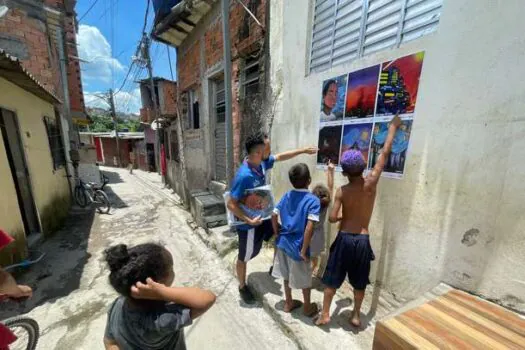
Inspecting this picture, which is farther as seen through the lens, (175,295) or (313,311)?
(313,311)

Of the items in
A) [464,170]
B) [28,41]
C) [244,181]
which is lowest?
Result: [244,181]

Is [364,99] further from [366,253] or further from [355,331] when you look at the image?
[355,331]

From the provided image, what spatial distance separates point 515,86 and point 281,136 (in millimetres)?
2274

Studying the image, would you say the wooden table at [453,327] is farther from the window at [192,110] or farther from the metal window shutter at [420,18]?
the window at [192,110]

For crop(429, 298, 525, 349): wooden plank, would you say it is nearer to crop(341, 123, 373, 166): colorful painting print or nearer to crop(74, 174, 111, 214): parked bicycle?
crop(341, 123, 373, 166): colorful painting print

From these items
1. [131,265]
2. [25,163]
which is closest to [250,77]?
[131,265]

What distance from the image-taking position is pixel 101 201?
23.4ft

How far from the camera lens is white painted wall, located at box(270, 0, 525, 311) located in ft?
4.37

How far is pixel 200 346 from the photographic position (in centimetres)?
213

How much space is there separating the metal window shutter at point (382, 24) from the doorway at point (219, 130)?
3635mm

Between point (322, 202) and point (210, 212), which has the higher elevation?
point (322, 202)

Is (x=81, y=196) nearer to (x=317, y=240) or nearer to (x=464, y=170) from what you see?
(x=317, y=240)

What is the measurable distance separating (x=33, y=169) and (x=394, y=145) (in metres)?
6.26

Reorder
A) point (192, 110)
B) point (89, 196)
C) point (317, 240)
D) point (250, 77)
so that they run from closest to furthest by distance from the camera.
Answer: point (317, 240) → point (250, 77) → point (192, 110) → point (89, 196)
